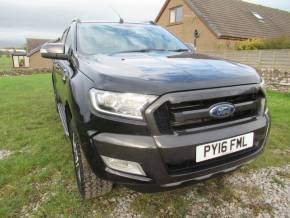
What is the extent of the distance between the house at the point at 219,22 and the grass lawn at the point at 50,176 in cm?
1331

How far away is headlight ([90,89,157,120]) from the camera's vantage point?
1.63 meters

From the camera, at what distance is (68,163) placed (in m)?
2.97

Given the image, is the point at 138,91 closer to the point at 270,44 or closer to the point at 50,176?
the point at 50,176

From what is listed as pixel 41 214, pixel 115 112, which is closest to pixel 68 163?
pixel 41 214

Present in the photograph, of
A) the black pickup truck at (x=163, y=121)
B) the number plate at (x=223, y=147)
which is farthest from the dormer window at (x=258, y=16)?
the number plate at (x=223, y=147)

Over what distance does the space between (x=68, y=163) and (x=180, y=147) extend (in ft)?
5.79

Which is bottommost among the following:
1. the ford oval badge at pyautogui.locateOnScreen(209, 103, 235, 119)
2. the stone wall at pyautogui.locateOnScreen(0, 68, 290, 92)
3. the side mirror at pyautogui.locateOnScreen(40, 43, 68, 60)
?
the stone wall at pyautogui.locateOnScreen(0, 68, 290, 92)

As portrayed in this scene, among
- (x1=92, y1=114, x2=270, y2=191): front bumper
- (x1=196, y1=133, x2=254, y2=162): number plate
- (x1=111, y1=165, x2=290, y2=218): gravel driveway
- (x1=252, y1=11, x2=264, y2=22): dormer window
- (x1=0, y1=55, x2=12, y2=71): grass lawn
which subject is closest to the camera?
(x1=92, y1=114, x2=270, y2=191): front bumper

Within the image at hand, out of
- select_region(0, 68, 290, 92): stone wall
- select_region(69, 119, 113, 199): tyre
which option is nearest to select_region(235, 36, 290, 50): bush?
select_region(0, 68, 290, 92): stone wall

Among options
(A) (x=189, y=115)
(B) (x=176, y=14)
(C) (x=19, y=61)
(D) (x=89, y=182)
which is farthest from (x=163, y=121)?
(C) (x=19, y=61)

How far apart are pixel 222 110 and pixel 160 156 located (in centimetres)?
54

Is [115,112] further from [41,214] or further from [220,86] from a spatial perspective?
[41,214]

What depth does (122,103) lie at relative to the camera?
5.46ft

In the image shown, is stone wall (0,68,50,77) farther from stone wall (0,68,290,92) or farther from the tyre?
the tyre
